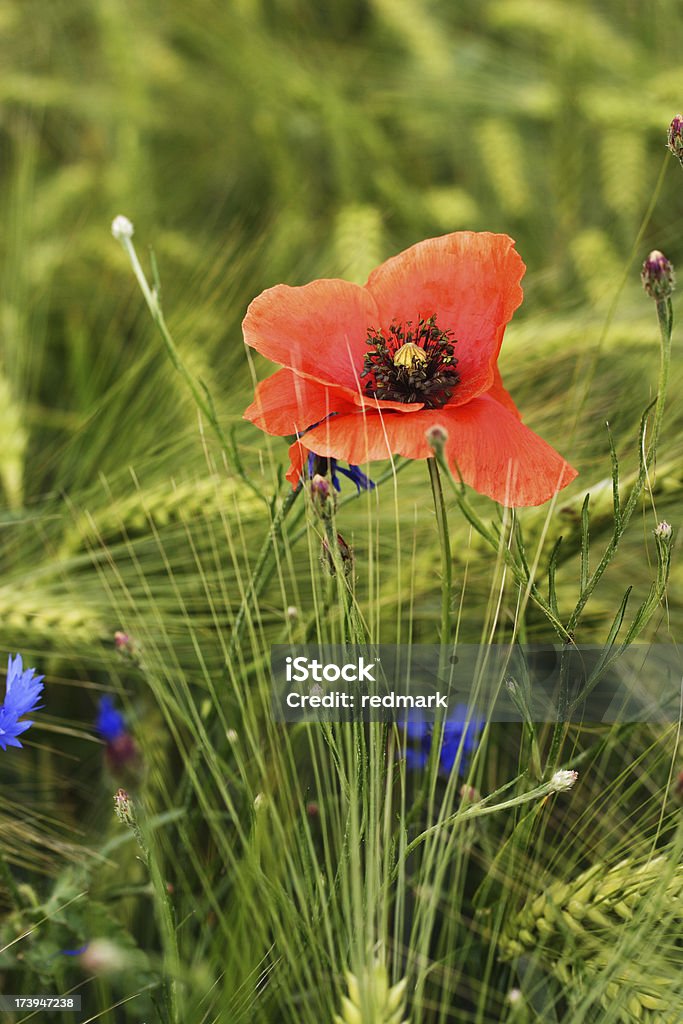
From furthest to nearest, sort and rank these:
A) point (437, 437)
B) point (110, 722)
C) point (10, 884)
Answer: point (110, 722) < point (10, 884) < point (437, 437)

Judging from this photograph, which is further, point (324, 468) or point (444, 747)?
point (444, 747)

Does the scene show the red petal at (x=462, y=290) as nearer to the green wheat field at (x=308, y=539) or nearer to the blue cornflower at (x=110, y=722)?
the green wheat field at (x=308, y=539)

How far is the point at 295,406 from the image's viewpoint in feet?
1.02

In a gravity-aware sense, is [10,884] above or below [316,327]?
below

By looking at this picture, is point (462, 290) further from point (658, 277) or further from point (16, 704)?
point (16, 704)

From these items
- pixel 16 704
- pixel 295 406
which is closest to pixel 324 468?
pixel 295 406

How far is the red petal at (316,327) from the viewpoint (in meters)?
0.31

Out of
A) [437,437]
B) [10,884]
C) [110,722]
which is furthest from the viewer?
[110,722]

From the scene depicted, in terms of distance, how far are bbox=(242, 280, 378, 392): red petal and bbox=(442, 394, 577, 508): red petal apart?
0.05 metres

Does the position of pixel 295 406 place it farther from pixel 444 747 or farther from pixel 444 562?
pixel 444 747

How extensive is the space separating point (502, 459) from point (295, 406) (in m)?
0.07

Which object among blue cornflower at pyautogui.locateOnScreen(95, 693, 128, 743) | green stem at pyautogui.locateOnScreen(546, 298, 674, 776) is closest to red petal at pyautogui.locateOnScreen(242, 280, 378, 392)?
green stem at pyautogui.locateOnScreen(546, 298, 674, 776)

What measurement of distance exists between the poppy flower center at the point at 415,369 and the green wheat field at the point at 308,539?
0.05 meters

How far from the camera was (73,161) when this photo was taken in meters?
1.10
